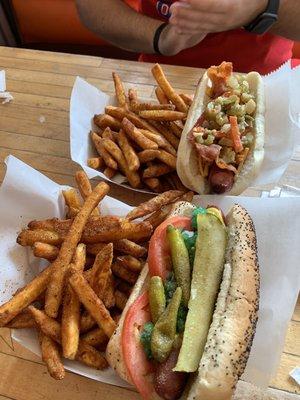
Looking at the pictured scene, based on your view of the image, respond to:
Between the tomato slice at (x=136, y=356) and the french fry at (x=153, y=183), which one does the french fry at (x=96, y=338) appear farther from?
the french fry at (x=153, y=183)

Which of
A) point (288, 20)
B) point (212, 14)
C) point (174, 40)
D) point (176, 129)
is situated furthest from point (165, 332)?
point (288, 20)

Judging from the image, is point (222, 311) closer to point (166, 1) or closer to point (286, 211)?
point (286, 211)

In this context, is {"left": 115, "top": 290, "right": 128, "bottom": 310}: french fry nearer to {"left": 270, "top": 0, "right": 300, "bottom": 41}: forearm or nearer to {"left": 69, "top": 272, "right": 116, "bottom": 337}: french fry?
{"left": 69, "top": 272, "right": 116, "bottom": 337}: french fry

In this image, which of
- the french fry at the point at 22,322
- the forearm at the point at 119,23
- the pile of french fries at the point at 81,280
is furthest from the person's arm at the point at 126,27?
the french fry at the point at 22,322

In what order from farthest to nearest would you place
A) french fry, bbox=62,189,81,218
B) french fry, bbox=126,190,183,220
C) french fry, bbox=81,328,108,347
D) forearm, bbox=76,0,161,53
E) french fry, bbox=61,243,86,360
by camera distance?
forearm, bbox=76,0,161,53 → french fry, bbox=62,189,81,218 → french fry, bbox=126,190,183,220 → french fry, bbox=81,328,108,347 → french fry, bbox=61,243,86,360

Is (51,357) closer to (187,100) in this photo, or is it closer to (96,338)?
(96,338)

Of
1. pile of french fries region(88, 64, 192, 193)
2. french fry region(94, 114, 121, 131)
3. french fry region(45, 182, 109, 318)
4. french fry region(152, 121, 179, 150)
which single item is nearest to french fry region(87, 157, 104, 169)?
pile of french fries region(88, 64, 192, 193)
